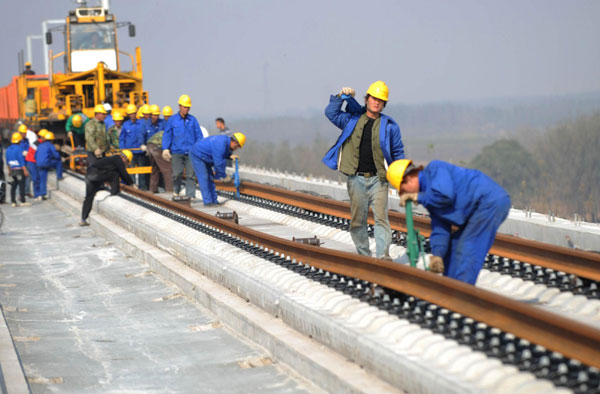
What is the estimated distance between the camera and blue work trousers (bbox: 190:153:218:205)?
1527 cm

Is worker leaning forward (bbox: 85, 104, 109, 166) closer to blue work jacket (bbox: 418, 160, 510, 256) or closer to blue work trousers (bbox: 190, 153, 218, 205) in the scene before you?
blue work trousers (bbox: 190, 153, 218, 205)

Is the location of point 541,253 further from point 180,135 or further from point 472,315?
point 180,135

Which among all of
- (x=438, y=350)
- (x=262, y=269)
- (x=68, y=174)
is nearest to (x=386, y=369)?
(x=438, y=350)

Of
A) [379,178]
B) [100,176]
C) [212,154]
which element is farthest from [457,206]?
[100,176]

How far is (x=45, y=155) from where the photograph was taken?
22812 mm

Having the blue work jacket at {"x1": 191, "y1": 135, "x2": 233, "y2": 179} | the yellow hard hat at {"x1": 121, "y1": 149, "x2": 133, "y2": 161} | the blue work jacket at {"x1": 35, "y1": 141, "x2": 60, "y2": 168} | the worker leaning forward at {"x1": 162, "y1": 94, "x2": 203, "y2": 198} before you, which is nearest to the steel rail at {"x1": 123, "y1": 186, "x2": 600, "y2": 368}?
the blue work jacket at {"x1": 191, "y1": 135, "x2": 233, "y2": 179}

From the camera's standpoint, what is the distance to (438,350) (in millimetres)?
5434

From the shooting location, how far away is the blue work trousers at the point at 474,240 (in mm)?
6252

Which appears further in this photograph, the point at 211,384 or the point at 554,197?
the point at 554,197

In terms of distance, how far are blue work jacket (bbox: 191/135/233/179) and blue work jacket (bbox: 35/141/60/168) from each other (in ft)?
28.5

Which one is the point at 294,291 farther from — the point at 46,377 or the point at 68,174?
the point at 68,174

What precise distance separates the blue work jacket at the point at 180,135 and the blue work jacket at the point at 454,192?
1072 centimetres

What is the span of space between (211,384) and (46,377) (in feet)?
4.30

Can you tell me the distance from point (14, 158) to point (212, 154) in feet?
33.6
